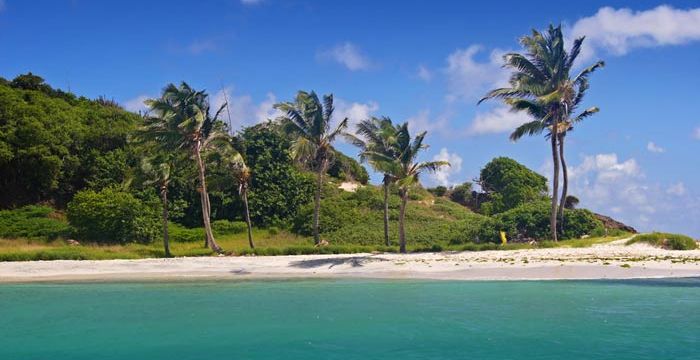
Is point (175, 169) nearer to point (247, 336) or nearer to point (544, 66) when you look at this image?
point (544, 66)

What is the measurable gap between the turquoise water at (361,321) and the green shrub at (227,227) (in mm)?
19791

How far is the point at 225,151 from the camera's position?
123ft

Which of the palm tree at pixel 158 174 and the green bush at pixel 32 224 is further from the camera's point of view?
the green bush at pixel 32 224

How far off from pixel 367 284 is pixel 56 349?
13537 mm

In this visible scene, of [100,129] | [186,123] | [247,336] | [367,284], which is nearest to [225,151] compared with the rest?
[186,123]

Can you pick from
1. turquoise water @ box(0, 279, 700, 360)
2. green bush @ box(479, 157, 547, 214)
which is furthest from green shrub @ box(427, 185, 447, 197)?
turquoise water @ box(0, 279, 700, 360)

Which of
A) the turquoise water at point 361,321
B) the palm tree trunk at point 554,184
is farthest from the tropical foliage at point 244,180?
the turquoise water at point 361,321

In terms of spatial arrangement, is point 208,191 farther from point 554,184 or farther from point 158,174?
point 554,184

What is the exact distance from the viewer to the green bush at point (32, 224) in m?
40.8

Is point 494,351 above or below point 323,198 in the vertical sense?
below

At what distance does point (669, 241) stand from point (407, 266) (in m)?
14.6

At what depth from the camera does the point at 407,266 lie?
2970 cm

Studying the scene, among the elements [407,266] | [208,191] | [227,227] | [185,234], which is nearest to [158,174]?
[208,191]

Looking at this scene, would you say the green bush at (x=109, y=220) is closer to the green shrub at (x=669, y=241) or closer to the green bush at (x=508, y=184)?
the green shrub at (x=669, y=241)
